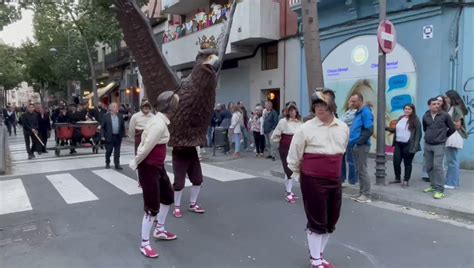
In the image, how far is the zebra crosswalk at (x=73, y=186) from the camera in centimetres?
726

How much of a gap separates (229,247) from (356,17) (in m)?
9.41

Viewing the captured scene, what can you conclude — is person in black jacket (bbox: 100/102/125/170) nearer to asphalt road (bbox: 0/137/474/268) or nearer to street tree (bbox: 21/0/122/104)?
asphalt road (bbox: 0/137/474/268)

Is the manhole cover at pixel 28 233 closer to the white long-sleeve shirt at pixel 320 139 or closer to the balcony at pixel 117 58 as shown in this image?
the white long-sleeve shirt at pixel 320 139

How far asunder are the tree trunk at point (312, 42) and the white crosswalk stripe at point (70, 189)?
193 inches

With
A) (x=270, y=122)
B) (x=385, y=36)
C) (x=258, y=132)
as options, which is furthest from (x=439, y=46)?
(x=258, y=132)

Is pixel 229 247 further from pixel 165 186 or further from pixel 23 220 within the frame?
pixel 23 220

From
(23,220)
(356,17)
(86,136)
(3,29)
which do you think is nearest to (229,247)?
(23,220)

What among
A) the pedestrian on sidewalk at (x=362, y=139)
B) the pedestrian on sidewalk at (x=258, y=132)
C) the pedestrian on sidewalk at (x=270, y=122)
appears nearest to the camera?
the pedestrian on sidewalk at (x=362, y=139)

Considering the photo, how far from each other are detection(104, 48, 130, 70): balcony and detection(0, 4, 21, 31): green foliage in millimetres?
10713

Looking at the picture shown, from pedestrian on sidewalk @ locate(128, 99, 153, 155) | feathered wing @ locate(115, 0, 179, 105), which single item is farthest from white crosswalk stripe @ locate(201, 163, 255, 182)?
feathered wing @ locate(115, 0, 179, 105)

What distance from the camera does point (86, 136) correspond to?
14.2 metres

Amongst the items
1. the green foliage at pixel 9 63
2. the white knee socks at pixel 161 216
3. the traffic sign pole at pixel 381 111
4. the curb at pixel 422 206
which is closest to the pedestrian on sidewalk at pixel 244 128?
the traffic sign pole at pixel 381 111

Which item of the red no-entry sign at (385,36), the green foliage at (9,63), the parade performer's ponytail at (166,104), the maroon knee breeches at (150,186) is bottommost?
the maroon knee breeches at (150,186)

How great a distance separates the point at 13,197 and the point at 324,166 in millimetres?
6271
